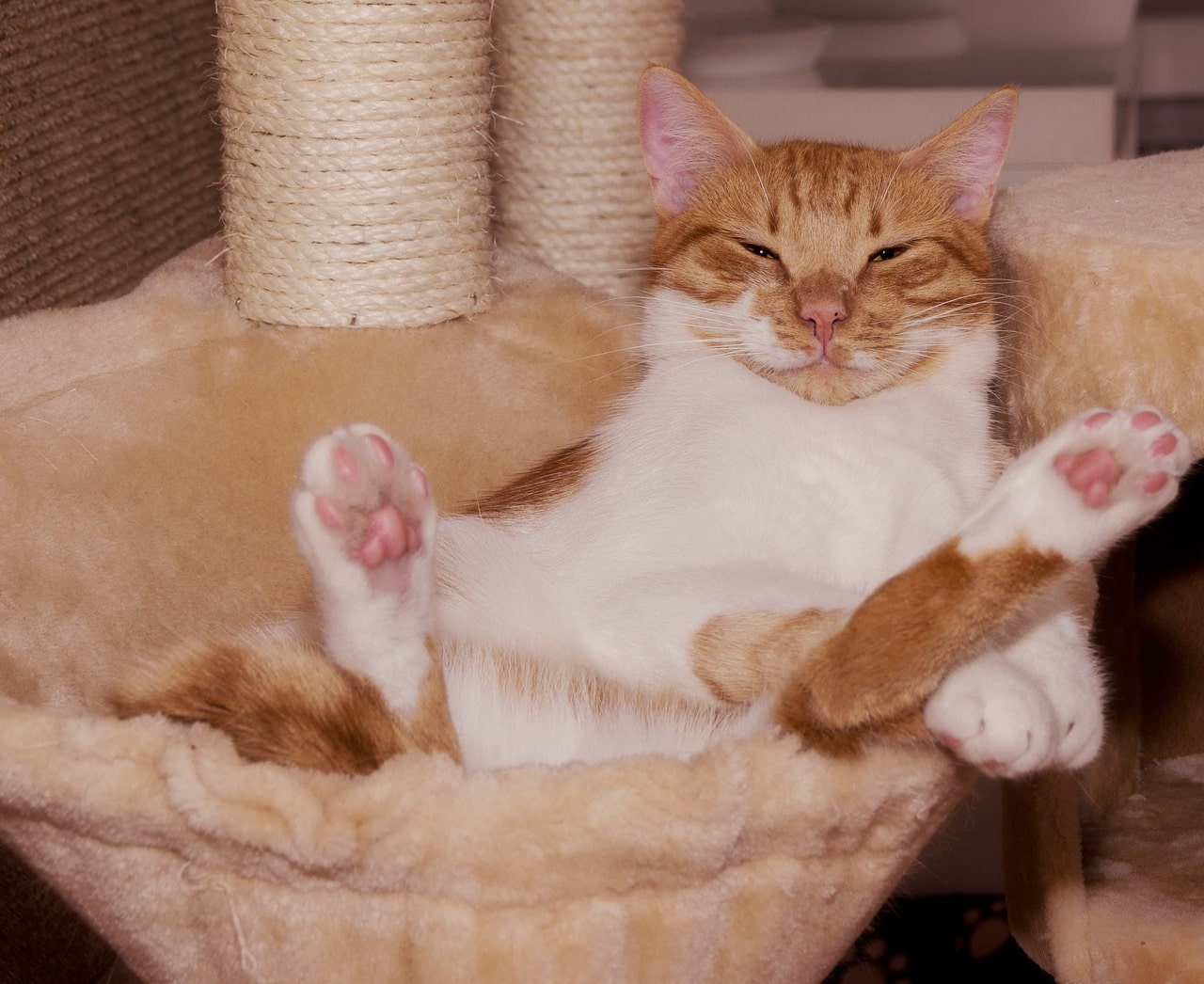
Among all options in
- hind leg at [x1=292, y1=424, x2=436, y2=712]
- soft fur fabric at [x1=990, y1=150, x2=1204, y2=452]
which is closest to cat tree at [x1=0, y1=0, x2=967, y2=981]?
hind leg at [x1=292, y1=424, x2=436, y2=712]

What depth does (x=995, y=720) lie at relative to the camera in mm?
923

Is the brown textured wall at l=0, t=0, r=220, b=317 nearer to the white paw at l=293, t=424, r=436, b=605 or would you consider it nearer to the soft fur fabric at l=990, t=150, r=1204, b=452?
the white paw at l=293, t=424, r=436, b=605

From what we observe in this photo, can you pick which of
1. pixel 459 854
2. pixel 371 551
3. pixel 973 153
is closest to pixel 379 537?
pixel 371 551

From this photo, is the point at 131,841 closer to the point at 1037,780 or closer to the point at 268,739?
the point at 268,739

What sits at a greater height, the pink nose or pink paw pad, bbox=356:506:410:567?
the pink nose

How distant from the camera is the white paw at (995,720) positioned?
923 mm

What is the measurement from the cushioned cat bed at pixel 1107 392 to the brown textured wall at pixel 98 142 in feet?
4.18

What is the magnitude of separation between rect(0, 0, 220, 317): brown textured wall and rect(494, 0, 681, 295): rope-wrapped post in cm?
50

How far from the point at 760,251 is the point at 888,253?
141mm

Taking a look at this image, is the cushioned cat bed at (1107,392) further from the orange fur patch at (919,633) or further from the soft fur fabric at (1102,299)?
the orange fur patch at (919,633)

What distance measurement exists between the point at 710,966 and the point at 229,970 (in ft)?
1.19

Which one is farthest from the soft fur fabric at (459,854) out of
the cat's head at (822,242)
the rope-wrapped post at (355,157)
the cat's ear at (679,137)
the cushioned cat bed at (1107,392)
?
the cat's ear at (679,137)

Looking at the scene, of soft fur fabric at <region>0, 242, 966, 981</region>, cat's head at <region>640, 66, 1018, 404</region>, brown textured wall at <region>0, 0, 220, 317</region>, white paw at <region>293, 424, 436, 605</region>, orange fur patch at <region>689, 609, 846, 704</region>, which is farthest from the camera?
brown textured wall at <region>0, 0, 220, 317</region>

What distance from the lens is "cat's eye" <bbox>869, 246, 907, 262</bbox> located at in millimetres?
1450
